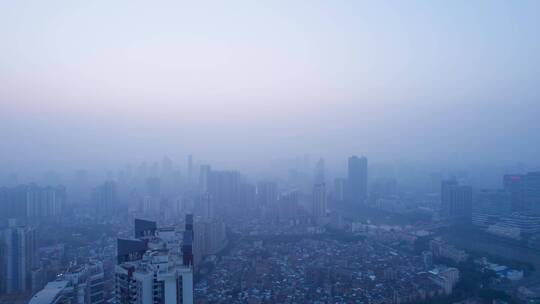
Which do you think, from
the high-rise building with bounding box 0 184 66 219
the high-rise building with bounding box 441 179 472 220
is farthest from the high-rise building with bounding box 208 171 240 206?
the high-rise building with bounding box 441 179 472 220

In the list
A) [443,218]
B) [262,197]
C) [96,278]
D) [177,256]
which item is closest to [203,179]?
[262,197]

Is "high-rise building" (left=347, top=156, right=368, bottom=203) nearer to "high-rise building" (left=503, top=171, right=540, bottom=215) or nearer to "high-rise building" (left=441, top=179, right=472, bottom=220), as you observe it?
"high-rise building" (left=441, top=179, right=472, bottom=220)

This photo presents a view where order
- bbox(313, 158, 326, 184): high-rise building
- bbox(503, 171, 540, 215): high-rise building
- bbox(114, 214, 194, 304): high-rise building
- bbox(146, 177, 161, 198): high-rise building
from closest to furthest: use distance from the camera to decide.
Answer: bbox(114, 214, 194, 304): high-rise building
bbox(503, 171, 540, 215): high-rise building
bbox(146, 177, 161, 198): high-rise building
bbox(313, 158, 326, 184): high-rise building

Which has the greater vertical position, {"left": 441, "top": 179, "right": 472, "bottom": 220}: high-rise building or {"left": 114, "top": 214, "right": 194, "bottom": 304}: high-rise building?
{"left": 114, "top": 214, "right": 194, "bottom": 304}: high-rise building

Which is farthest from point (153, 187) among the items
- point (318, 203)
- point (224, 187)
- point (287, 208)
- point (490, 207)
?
point (490, 207)

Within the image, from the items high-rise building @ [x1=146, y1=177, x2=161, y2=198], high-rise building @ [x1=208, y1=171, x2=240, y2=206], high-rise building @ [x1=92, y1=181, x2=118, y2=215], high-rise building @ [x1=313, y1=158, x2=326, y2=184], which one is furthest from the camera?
high-rise building @ [x1=313, y1=158, x2=326, y2=184]

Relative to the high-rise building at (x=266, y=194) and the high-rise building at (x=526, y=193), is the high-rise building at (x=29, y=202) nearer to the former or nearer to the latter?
the high-rise building at (x=266, y=194)

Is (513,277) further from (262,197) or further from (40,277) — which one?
(262,197)
